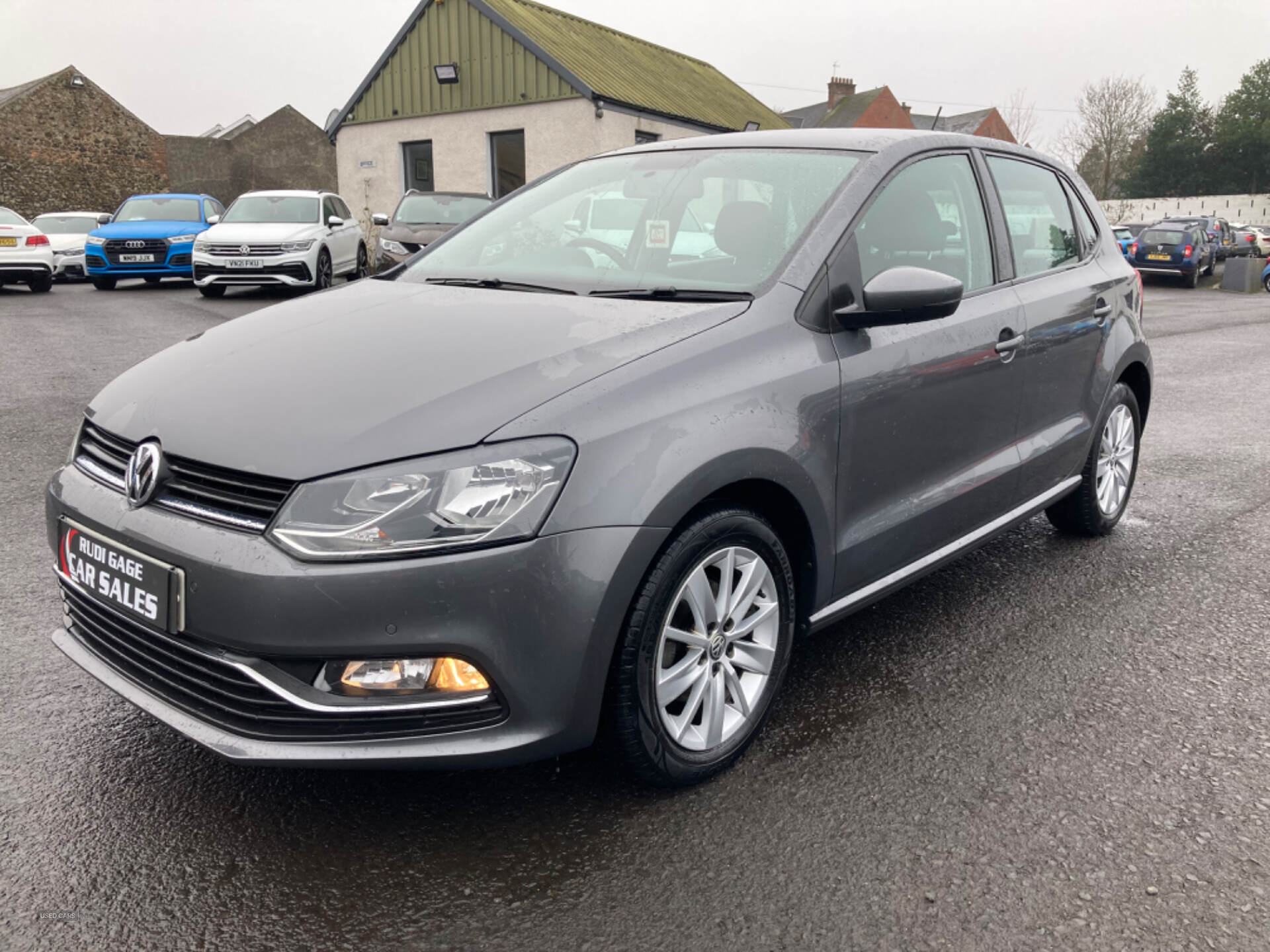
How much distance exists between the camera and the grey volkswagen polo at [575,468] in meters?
2.26

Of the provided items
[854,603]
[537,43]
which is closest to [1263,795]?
[854,603]

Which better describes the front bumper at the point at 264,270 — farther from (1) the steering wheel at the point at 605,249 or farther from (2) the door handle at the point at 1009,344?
(2) the door handle at the point at 1009,344

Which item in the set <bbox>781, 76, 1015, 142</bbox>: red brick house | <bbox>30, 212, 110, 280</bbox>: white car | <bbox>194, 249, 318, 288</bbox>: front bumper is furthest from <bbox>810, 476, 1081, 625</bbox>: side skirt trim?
<bbox>781, 76, 1015, 142</bbox>: red brick house

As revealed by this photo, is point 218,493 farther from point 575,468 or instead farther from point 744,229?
point 744,229

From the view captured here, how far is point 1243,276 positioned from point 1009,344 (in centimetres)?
2599

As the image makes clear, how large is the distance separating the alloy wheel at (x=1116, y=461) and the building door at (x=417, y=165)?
24479 mm

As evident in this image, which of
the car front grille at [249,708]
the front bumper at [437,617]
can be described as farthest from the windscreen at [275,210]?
the front bumper at [437,617]

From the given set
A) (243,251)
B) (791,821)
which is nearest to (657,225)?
(791,821)

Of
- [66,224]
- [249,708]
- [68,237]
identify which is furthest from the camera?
[66,224]

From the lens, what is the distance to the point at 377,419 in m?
2.38

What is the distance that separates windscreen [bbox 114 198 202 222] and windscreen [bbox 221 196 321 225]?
100.0 inches

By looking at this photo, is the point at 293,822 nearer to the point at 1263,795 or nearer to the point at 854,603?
the point at 854,603

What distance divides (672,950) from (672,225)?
2.16 m

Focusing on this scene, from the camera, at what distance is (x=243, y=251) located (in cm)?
1552
